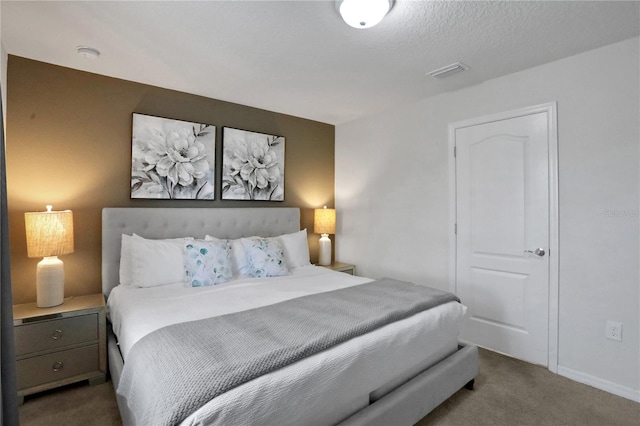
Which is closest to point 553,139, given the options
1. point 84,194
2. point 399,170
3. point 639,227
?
point 639,227

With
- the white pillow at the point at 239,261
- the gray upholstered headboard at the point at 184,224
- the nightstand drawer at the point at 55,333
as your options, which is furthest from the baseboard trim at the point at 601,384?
the nightstand drawer at the point at 55,333

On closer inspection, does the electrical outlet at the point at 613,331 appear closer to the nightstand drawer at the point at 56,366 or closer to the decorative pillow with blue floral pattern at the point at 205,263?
the decorative pillow with blue floral pattern at the point at 205,263

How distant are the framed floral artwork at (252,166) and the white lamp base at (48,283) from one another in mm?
1516

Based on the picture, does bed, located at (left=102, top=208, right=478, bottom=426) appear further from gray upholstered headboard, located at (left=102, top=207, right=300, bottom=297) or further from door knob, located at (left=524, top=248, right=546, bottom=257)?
door knob, located at (left=524, top=248, right=546, bottom=257)

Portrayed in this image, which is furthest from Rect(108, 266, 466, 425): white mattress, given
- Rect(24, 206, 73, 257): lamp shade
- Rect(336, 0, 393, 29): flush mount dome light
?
Rect(336, 0, 393, 29): flush mount dome light

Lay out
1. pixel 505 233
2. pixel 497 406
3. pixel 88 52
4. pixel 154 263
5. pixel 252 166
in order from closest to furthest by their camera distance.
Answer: pixel 497 406, pixel 88 52, pixel 154 263, pixel 505 233, pixel 252 166

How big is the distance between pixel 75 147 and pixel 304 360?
261 centimetres

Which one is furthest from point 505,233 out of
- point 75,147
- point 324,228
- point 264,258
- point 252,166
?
point 75,147

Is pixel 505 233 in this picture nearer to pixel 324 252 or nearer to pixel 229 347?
pixel 324 252

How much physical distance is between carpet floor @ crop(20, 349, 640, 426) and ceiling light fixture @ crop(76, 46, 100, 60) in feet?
7.86

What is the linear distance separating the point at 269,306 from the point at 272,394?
2.41ft

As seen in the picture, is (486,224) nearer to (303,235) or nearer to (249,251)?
(303,235)

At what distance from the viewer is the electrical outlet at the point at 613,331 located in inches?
86.0

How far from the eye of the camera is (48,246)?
7.24ft
